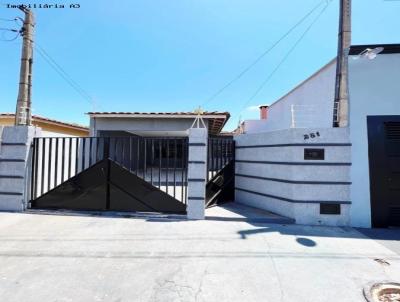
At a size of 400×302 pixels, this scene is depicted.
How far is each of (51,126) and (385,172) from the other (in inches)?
510

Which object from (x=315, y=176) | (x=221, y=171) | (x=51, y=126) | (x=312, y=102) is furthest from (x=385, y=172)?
(x=51, y=126)

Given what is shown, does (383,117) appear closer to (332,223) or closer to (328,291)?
(332,223)

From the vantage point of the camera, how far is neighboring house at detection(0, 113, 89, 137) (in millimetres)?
10586

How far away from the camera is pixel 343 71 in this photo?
5914 mm

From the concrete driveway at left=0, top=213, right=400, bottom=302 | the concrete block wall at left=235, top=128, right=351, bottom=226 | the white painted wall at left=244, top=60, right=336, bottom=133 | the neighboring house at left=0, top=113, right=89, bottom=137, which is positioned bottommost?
the concrete driveway at left=0, top=213, right=400, bottom=302

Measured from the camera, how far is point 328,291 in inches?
119

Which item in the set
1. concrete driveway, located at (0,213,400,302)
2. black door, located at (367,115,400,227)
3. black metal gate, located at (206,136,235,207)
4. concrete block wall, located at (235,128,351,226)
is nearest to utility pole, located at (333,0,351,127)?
concrete block wall, located at (235,128,351,226)

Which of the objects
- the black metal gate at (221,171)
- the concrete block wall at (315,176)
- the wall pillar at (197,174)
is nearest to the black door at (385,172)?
the concrete block wall at (315,176)

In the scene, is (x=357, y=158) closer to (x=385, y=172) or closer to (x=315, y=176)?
(x=385, y=172)

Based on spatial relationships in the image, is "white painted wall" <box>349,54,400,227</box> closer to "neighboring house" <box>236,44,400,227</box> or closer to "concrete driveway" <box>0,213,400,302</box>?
"neighboring house" <box>236,44,400,227</box>

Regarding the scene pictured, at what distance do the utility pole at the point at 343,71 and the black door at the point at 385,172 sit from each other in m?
0.80

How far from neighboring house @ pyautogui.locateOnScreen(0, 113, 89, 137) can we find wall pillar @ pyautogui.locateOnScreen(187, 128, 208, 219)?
5.82 m

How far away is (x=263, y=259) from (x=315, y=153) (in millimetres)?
3052

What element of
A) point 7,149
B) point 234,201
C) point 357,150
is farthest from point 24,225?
point 357,150
